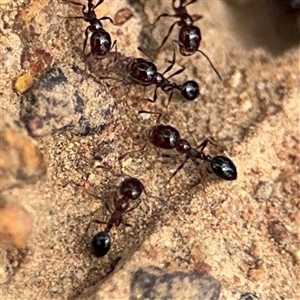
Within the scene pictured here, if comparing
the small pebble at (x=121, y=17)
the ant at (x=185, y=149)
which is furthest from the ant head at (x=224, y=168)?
the small pebble at (x=121, y=17)

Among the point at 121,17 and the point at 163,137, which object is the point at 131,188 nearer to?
the point at 163,137

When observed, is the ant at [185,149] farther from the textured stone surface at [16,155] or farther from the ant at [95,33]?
the textured stone surface at [16,155]

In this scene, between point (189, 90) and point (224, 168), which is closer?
point (224, 168)

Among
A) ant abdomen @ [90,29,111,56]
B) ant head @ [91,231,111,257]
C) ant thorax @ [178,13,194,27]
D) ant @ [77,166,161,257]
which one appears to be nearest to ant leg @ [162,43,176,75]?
ant thorax @ [178,13,194,27]

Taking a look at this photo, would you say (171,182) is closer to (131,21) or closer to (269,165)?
(269,165)

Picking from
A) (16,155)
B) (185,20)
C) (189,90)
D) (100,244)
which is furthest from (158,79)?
(16,155)

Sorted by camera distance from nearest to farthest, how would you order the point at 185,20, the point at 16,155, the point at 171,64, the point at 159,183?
the point at 16,155, the point at 159,183, the point at 171,64, the point at 185,20
